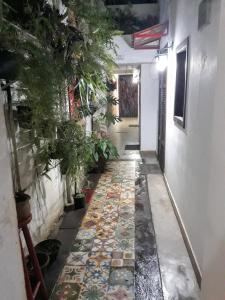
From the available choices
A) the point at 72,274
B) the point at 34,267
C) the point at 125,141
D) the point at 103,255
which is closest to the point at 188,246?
the point at 103,255

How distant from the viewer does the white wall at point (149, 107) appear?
5488 millimetres

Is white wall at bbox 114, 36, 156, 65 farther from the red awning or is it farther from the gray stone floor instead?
the gray stone floor

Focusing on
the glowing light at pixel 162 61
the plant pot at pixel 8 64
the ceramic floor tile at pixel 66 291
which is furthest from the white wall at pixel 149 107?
the plant pot at pixel 8 64

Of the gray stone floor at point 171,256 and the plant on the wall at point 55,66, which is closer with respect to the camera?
the plant on the wall at point 55,66

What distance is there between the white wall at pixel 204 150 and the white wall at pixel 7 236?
92 centimetres

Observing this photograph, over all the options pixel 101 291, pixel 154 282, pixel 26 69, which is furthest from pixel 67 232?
pixel 26 69

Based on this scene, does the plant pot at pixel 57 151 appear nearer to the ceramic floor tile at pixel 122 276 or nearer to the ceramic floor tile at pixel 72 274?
the ceramic floor tile at pixel 72 274

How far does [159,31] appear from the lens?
4.19 metres

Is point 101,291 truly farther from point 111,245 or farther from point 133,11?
point 133,11

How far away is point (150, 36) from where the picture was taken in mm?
4504

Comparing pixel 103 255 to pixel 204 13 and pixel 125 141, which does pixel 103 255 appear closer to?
pixel 204 13

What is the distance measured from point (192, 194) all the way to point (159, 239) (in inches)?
24.7

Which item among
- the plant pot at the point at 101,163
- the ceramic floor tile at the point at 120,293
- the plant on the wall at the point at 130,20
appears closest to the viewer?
the ceramic floor tile at the point at 120,293

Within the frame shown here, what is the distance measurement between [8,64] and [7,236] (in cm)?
89
